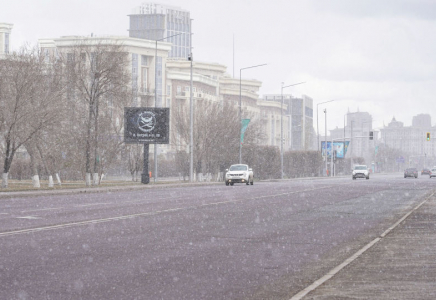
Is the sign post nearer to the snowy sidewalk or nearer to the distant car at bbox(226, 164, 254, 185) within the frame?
the distant car at bbox(226, 164, 254, 185)

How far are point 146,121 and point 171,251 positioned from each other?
4286 cm

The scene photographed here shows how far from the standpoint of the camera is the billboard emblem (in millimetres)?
55531

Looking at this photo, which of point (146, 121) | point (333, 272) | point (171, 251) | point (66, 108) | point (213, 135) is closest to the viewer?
point (333, 272)

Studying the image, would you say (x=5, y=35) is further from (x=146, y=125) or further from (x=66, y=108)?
(x=66, y=108)

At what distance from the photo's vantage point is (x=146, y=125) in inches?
2194

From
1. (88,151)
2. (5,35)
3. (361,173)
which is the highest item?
(5,35)

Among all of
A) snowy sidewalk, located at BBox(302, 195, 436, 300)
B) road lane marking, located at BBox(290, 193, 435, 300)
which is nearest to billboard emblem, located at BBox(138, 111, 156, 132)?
snowy sidewalk, located at BBox(302, 195, 436, 300)

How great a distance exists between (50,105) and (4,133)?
328cm

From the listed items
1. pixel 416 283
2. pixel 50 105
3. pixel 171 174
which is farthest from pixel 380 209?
pixel 171 174

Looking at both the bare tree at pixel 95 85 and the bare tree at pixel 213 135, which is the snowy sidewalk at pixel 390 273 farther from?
the bare tree at pixel 213 135

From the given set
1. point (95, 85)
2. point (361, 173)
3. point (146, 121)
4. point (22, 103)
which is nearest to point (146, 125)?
point (146, 121)

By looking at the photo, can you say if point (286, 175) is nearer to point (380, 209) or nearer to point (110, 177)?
point (110, 177)

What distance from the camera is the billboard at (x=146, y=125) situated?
55375mm

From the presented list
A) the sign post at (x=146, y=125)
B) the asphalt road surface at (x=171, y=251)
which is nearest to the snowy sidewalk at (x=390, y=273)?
the asphalt road surface at (x=171, y=251)
